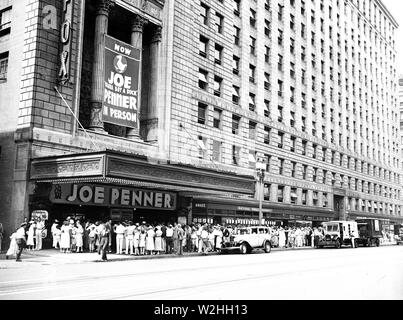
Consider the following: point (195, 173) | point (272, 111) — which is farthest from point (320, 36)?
point (195, 173)

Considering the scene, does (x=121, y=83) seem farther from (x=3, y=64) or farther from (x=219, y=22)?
(x=219, y=22)

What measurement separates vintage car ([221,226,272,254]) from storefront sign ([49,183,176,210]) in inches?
221

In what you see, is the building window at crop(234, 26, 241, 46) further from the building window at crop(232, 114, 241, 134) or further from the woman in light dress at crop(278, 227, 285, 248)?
the woman in light dress at crop(278, 227, 285, 248)

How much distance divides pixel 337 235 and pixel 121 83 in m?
22.8

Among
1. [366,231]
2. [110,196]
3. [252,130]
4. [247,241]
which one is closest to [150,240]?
[110,196]

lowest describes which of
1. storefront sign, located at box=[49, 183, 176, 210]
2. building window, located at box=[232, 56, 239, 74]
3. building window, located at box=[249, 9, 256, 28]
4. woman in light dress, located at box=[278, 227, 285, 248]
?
woman in light dress, located at box=[278, 227, 285, 248]

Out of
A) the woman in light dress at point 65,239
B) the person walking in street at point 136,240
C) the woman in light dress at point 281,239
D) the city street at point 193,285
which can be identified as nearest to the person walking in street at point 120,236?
the person walking in street at point 136,240

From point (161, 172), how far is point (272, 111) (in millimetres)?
24502

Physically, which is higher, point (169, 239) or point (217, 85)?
point (217, 85)

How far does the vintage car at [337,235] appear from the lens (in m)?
40.5

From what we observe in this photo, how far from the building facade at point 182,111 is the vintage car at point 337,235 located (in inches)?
276

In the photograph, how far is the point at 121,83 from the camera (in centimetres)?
3209

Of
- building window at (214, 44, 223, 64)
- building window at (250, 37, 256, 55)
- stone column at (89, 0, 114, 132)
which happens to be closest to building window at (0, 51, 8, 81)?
stone column at (89, 0, 114, 132)

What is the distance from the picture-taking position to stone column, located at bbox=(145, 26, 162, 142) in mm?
35219
